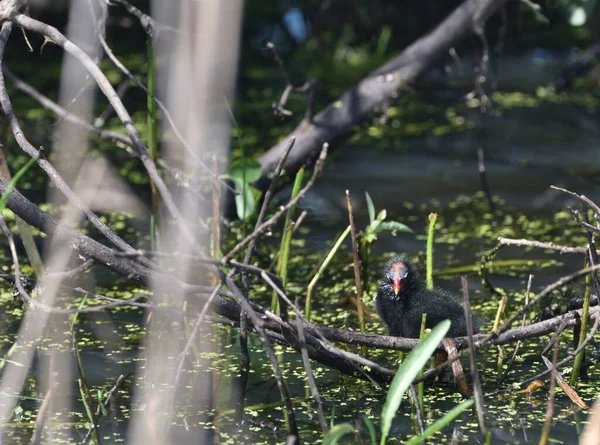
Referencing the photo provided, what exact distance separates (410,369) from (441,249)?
2.30 meters

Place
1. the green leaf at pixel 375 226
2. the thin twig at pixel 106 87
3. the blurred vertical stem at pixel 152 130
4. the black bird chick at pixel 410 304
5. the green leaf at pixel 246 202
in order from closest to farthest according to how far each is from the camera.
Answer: the thin twig at pixel 106 87 < the black bird chick at pixel 410 304 < the blurred vertical stem at pixel 152 130 < the green leaf at pixel 375 226 < the green leaf at pixel 246 202

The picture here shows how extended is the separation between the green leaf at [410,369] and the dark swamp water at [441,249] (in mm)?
347

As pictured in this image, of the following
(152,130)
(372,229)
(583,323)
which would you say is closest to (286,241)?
(372,229)

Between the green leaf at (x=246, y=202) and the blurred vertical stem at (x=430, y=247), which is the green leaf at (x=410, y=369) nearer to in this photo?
the blurred vertical stem at (x=430, y=247)

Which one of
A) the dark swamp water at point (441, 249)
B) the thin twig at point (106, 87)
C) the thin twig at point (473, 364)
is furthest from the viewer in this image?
the dark swamp water at point (441, 249)

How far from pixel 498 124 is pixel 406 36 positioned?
7.65 ft

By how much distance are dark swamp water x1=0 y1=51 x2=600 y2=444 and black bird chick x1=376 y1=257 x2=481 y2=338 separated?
14 centimetres

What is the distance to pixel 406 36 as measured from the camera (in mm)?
9016

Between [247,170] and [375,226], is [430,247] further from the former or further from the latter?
[247,170]

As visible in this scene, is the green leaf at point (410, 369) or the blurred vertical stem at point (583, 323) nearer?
the green leaf at point (410, 369)

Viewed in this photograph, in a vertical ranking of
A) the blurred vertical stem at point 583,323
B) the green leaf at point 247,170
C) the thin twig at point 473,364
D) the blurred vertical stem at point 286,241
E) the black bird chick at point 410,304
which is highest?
the green leaf at point 247,170

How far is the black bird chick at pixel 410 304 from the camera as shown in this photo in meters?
3.32

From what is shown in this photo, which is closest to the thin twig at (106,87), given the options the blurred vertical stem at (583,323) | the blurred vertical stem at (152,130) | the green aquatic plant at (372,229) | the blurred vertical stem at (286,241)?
the blurred vertical stem at (152,130)

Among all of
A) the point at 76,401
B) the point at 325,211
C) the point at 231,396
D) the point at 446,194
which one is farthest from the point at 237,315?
the point at 446,194
